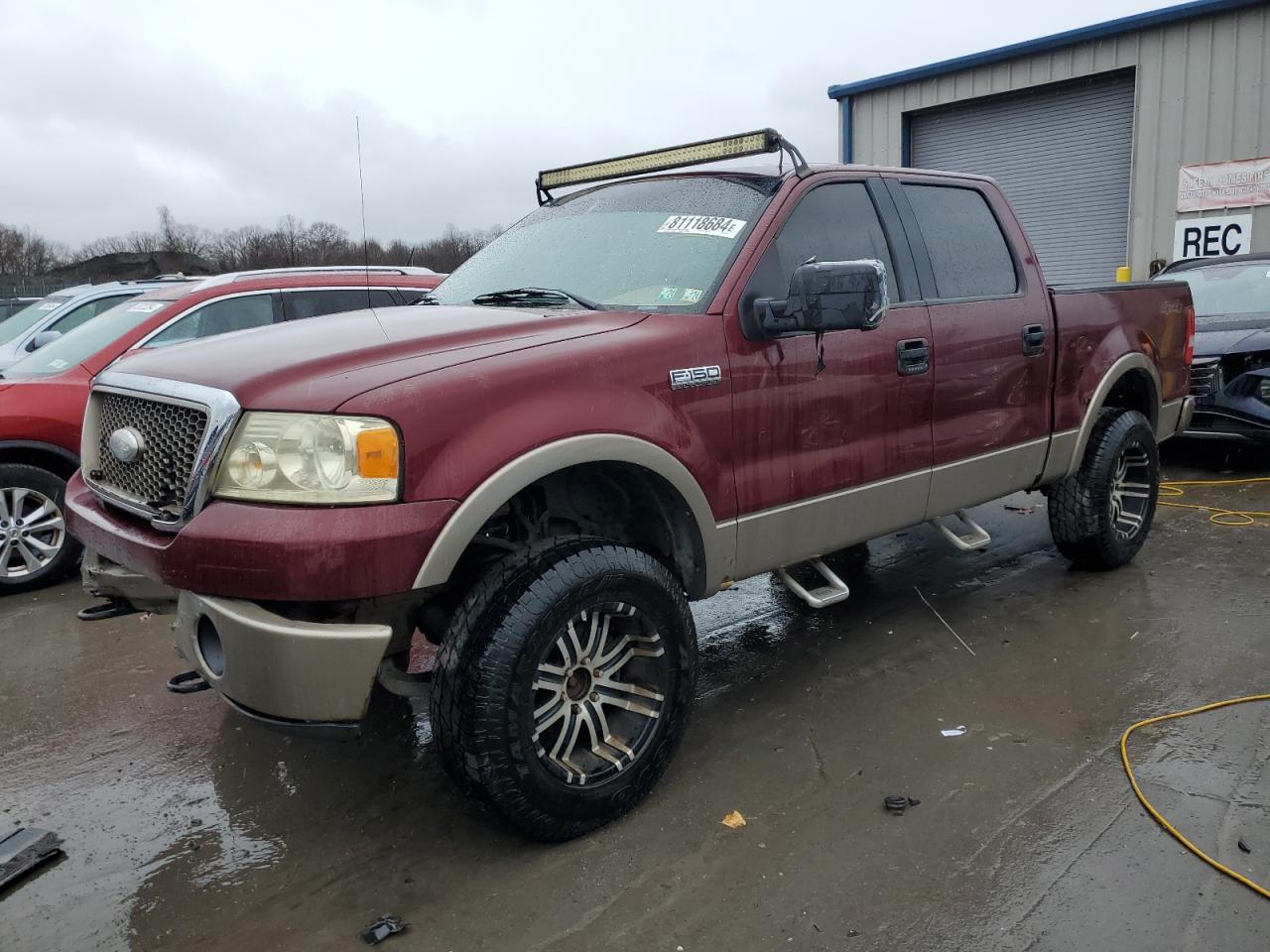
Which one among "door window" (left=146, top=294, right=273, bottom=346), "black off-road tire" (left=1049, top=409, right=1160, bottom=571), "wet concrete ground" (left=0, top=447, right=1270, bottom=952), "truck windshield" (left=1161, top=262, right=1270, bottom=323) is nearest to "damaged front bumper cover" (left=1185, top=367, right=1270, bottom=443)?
"truck windshield" (left=1161, top=262, right=1270, bottom=323)

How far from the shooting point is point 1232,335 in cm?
757

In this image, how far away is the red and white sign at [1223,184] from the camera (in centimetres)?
1287

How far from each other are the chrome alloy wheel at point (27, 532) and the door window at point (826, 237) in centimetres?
432

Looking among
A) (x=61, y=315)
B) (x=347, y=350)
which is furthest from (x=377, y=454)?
(x=61, y=315)

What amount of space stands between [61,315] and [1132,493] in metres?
8.74

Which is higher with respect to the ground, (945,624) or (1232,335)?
(1232,335)

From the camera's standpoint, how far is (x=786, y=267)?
3.53m

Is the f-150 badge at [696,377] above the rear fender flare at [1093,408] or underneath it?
above

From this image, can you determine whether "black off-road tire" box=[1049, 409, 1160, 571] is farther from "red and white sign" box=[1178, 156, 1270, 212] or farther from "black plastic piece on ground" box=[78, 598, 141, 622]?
"red and white sign" box=[1178, 156, 1270, 212]

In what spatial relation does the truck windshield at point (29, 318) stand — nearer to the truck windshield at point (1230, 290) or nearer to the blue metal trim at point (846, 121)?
the truck windshield at point (1230, 290)

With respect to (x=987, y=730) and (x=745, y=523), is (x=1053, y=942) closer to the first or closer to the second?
(x=987, y=730)

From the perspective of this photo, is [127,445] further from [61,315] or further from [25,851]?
[61,315]

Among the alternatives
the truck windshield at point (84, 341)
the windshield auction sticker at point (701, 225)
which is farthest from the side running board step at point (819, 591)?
the truck windshield at point (84, 341)

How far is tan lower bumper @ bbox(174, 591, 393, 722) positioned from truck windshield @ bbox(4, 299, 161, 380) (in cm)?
429
